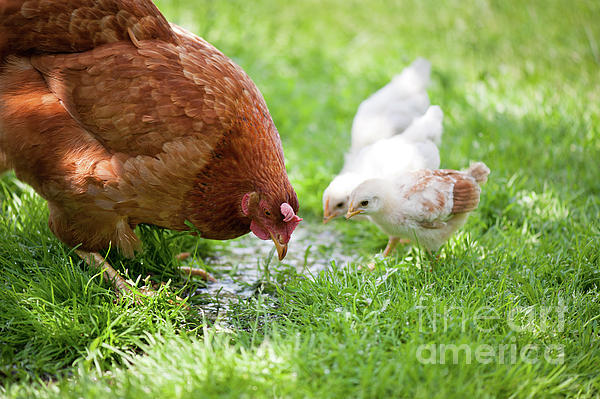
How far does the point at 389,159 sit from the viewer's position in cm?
374

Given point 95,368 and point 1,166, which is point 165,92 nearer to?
point 1,166

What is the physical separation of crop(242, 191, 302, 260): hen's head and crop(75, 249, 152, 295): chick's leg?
2.12ft

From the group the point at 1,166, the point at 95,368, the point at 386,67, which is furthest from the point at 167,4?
the point at 95,368

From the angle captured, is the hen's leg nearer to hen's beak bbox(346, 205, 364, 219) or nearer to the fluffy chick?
hen's beak bbox(346, 205, 364, 219)

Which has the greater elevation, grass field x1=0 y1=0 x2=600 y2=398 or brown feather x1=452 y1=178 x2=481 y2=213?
brown feather x1=452 y1=178 x2=481 y2=213

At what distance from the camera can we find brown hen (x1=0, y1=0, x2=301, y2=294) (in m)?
2.57

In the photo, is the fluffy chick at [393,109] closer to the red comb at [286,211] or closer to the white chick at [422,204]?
the white chick at [422,204]

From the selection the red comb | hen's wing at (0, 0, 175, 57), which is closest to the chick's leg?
the red comb

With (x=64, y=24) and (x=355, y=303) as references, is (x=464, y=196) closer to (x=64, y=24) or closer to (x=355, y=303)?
(x=355, y=303)

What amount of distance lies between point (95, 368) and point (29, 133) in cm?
117

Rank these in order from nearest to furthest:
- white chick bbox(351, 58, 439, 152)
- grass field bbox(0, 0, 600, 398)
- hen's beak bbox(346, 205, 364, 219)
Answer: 1. grass field bbox(0, 0, 600, 398)
2. hen's beak bbox(346, 205, 364, 219)
3. white chick bbox(351, 58, 439, 152)

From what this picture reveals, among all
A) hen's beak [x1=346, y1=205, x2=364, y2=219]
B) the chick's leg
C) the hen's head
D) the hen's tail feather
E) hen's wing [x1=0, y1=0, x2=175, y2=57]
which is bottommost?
the chick's leg

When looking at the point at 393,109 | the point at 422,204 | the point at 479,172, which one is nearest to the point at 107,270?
the point at 422,204

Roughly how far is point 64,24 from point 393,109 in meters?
2.44
